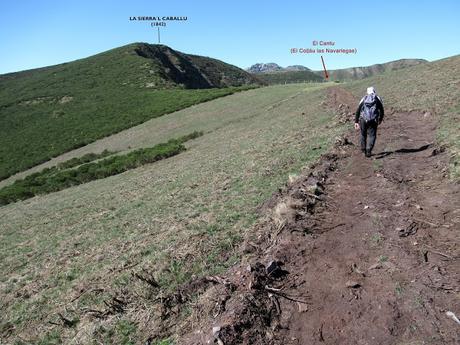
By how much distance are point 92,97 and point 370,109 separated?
7408 cm

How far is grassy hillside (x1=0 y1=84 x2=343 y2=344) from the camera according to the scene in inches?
325

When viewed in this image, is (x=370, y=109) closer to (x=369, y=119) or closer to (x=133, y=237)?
(x=369, y=119)

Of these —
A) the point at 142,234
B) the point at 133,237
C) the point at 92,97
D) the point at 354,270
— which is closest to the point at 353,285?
the point at 354,270

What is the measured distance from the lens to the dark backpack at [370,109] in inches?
536

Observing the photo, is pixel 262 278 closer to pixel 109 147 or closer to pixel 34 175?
pixel 34 175

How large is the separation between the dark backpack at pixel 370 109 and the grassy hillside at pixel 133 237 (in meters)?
2.36

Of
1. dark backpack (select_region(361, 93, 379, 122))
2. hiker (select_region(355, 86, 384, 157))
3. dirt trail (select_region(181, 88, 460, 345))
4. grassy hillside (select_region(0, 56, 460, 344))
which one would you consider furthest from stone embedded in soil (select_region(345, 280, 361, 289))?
dark backpack (select_region(361, 93, 379, 122))

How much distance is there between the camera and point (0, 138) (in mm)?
63562

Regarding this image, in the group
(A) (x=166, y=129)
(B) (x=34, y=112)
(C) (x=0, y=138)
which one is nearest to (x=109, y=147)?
(A) (x=166, y=129)

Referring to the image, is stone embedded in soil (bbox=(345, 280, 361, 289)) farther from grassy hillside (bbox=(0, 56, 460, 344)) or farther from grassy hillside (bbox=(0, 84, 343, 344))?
grassy hillside (bbox=(0, 84, 343, 344))

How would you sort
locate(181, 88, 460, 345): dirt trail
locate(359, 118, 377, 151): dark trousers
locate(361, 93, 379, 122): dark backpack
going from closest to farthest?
locate(181, 88, 460, 345): dirt trail → locate(359, 118, 377, 151): dark trousers → locate(361, 93, 379, 122): dark backpack

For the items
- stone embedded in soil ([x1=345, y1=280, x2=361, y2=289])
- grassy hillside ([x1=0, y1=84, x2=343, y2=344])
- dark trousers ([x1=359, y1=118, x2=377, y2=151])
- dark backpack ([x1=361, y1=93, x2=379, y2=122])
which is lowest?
grassy hillside ([x1=0, y1=84, x2=343, y2=344])

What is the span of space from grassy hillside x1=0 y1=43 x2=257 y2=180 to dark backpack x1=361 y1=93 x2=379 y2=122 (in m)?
44.6

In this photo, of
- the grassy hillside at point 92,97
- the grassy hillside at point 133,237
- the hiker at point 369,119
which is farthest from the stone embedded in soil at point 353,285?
the grassy hillside at point 92,97
